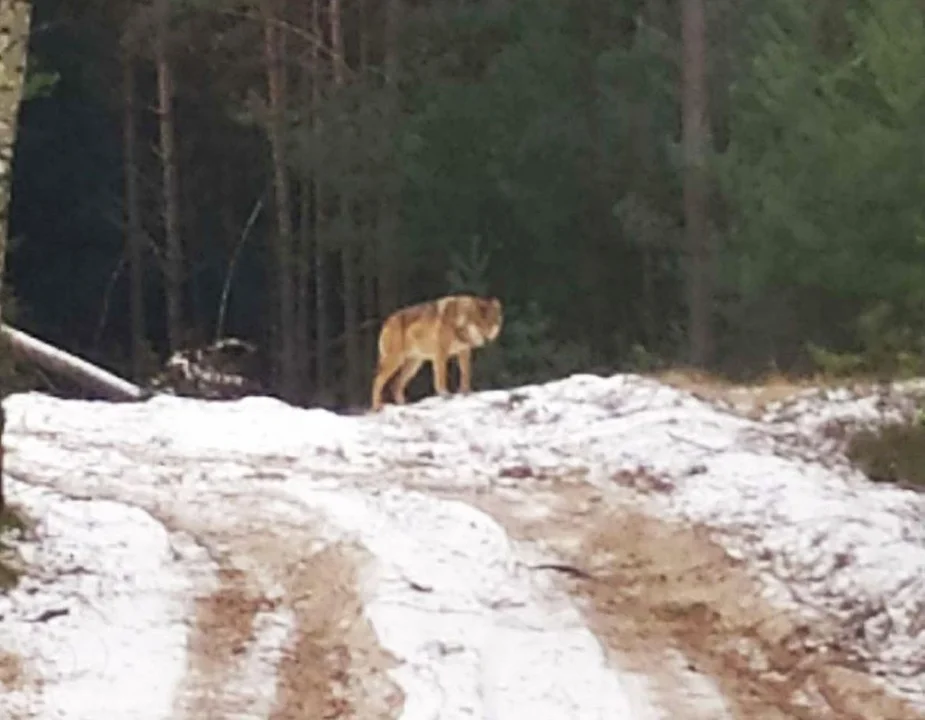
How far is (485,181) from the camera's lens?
24.2m

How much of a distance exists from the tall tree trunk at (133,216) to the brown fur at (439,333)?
14.6m

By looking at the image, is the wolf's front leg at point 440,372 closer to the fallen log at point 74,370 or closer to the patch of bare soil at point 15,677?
the fallen log at point 74,370

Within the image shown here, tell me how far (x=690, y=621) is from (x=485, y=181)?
18.0m

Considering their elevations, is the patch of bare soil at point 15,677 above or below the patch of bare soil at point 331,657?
above

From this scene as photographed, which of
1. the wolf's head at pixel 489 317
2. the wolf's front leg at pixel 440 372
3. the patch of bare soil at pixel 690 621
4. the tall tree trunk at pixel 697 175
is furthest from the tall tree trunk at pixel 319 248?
the patch of bare soil at pixel 690 621

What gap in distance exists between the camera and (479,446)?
10.2 metres

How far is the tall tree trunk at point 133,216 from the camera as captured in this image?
29.4 metres

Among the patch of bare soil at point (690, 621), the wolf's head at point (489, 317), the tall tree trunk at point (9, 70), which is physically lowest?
the wolf's head at point (489, 317)

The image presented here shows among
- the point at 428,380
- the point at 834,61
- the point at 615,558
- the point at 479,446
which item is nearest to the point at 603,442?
the point at 479,446

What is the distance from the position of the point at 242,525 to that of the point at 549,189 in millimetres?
16665

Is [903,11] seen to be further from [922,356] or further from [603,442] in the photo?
[603,442]

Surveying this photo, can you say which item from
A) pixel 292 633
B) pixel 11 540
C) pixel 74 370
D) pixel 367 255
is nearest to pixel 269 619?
pixel 292 633

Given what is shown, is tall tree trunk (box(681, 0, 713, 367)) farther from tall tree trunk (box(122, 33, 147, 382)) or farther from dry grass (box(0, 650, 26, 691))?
dry grass (box(0, 650, 26, 691))

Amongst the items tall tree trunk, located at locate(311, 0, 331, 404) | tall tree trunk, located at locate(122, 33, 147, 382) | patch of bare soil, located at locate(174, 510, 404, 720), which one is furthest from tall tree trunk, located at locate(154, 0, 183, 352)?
patch of bare soil, located at locate(174, 510, 404, 720)
